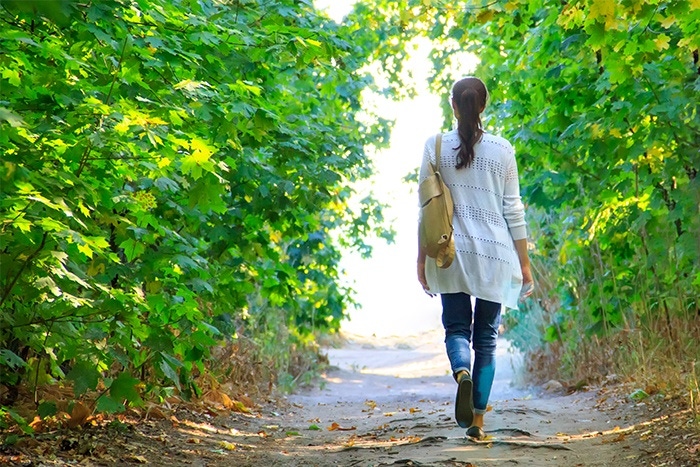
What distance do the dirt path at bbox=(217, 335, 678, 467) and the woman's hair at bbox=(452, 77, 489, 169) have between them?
1.51 meters

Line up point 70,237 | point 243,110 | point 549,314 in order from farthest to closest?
point 549,314
point 243,110
point 70,237

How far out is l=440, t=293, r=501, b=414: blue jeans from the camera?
4.83m

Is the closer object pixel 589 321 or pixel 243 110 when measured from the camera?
pixel 243 110

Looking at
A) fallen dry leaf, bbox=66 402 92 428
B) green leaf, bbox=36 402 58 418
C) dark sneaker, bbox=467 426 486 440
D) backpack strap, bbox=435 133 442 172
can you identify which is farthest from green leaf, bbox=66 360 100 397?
backpack strap, bbox=435 133 442 172

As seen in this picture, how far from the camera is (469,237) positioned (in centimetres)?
491

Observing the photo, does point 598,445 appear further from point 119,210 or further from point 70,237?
point 70,237

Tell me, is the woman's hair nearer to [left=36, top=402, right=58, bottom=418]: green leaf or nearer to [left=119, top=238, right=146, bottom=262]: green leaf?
[left=119, top=238, right=146, bottom=262]: green leaf

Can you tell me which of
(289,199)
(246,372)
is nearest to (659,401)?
(289,199)

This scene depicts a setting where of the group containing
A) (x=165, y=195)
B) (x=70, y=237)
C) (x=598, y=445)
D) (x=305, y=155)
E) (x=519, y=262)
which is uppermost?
(x=305, y=155)

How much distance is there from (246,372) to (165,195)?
4.20 metres

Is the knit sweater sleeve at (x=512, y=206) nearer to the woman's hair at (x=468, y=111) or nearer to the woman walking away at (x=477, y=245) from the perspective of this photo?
the woman walking away at (x=477, y=245)

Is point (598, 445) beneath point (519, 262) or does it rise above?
beneath

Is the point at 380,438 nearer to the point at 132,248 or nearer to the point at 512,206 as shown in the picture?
the point at 512,206

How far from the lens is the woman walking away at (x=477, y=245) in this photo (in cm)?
484
